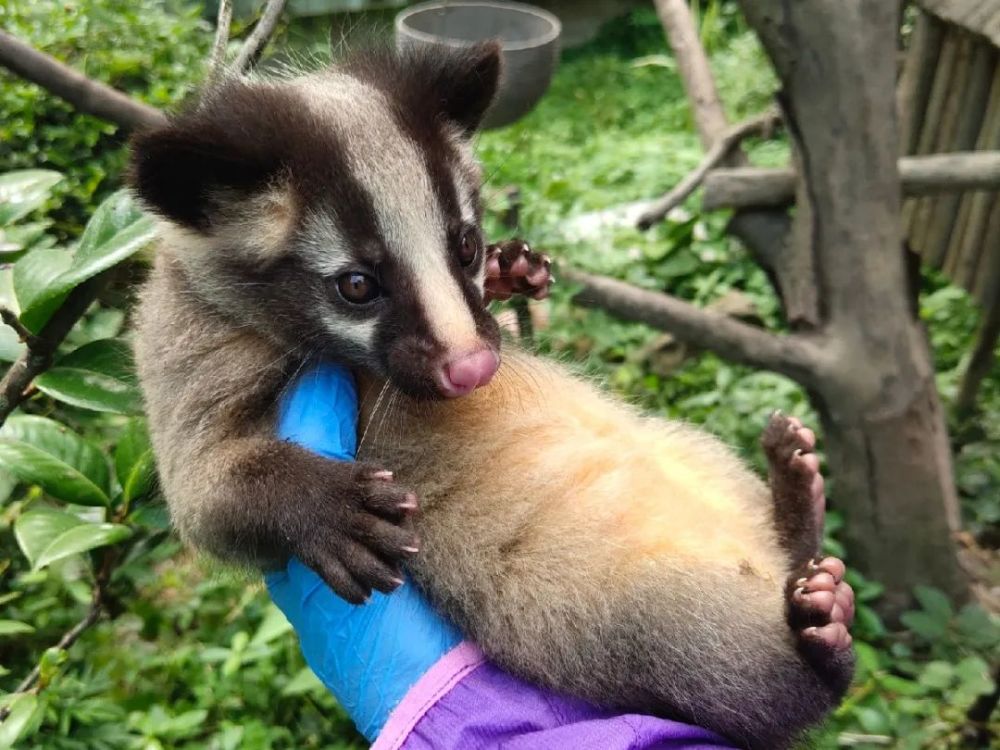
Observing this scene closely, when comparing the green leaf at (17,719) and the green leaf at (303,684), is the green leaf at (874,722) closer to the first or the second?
the green leaf at (303,684)

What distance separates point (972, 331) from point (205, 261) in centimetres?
521

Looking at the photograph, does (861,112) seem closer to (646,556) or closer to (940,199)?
(940,199)

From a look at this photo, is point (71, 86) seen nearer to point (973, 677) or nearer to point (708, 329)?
point (708, 329)

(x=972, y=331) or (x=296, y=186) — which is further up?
(x=296, y=186)

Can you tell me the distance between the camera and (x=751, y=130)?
484 centimetres

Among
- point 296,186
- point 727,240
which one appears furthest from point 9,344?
point 727,240

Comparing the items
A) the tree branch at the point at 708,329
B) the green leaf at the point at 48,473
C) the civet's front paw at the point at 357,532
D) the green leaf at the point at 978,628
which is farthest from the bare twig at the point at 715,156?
the green leaf at the point at 48,473

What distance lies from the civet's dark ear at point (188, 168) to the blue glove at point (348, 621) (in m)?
0.51

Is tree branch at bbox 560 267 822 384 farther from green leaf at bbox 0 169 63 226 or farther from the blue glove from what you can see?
green leaf at bbox 0 169 63 226

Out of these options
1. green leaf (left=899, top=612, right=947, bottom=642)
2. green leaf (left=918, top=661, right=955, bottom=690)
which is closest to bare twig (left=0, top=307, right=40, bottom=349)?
→ green leaf (left=918, top=661, right=955, bottom=690)

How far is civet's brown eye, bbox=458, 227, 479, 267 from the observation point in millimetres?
2264

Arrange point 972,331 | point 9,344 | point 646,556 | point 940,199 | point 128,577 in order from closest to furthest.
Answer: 1. point 646,556
2. point 9,344
3. point 128,577
4. point 940,199
5. point 972,331

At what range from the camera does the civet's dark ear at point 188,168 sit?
2.08m

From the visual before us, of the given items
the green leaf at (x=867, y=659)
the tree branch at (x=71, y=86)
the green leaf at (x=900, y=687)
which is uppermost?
the tree branch at (x=71, y=86)
